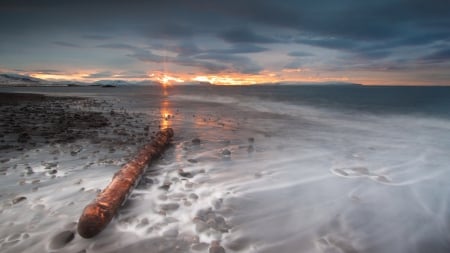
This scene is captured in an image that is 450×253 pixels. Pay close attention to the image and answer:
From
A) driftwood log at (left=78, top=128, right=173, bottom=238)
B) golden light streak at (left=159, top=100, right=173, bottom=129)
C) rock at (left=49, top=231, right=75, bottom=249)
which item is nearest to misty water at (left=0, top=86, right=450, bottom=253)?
rock at (left=49, top=231, right=75, bottom=249)

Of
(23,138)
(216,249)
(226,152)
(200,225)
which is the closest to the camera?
(216,249)

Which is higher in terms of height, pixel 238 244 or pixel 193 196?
pixel 193 196

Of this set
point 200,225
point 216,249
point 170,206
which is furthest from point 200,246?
point 170,206

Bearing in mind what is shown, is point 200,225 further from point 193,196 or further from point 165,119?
point 165,119

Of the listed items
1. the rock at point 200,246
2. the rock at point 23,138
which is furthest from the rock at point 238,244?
the rock at point 23,138

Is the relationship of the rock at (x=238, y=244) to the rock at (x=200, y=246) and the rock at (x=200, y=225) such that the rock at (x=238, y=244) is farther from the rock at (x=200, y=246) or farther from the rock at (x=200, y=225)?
the rock at (x=200, y=225)

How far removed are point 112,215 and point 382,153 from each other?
9.24m

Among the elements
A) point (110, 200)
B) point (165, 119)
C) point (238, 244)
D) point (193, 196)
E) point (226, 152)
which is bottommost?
point (238, 244)

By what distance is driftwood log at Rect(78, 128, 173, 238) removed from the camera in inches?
132

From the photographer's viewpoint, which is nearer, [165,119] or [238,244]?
[238,244]

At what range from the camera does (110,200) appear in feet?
12.8

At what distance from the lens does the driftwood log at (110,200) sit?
3.35 m

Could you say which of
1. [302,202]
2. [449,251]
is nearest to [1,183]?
[302,202]

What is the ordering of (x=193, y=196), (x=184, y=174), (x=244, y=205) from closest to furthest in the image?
(x=244, y=205) → (x=193, y=196) → (x=184, y=174)
